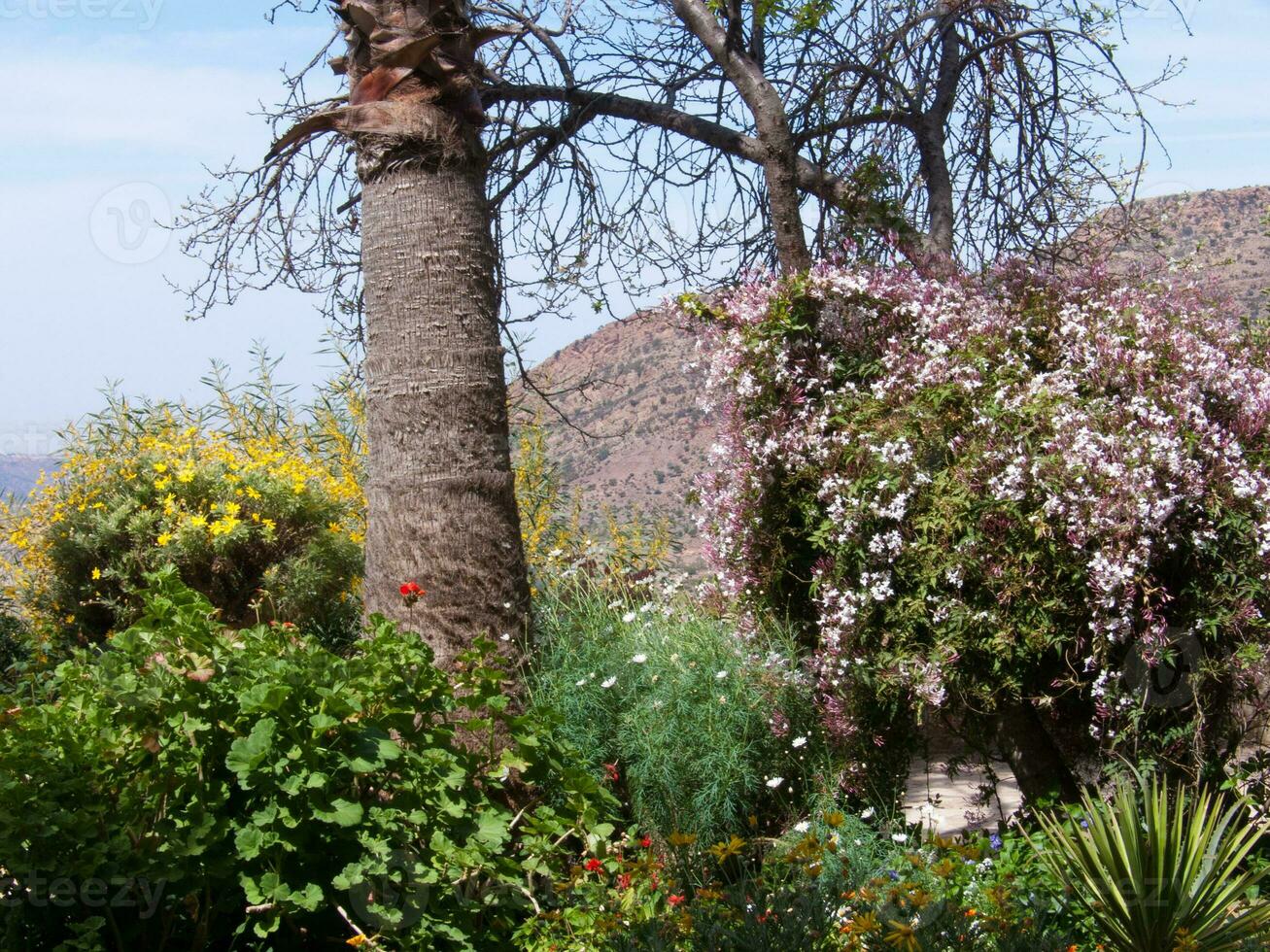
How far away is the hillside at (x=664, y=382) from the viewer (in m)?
5.29

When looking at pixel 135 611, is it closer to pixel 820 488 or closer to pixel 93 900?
pixel 93 900

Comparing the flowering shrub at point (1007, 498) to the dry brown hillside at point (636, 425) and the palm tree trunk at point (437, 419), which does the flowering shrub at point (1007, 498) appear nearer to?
the dry brown hillside at point (636, 425)

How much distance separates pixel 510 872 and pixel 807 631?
1657 mm

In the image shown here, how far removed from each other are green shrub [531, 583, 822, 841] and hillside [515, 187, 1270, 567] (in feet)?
2.64

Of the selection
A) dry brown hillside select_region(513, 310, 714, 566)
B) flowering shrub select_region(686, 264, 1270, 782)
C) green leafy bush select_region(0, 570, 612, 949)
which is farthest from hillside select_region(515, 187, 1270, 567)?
green leafy bush select_region(0, 570, 612, 949)

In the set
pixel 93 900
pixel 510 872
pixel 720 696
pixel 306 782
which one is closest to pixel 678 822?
pixel 720 696

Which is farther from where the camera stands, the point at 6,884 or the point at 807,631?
the point at 807,631

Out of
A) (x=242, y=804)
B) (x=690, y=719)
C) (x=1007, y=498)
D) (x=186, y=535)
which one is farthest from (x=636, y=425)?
(x=242, y=804)

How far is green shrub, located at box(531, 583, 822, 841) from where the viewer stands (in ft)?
12.3

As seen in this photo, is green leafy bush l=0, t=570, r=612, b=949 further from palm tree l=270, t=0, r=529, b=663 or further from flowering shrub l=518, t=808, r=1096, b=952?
palm tree l=270, t=0, r=529, b=663

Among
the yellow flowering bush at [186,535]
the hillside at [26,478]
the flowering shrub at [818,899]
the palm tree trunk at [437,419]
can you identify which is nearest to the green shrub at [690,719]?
the flowering shrub at [818,899]

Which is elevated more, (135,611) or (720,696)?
(135,611)

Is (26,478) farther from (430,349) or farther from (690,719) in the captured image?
(690,719)

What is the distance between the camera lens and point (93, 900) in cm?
268
